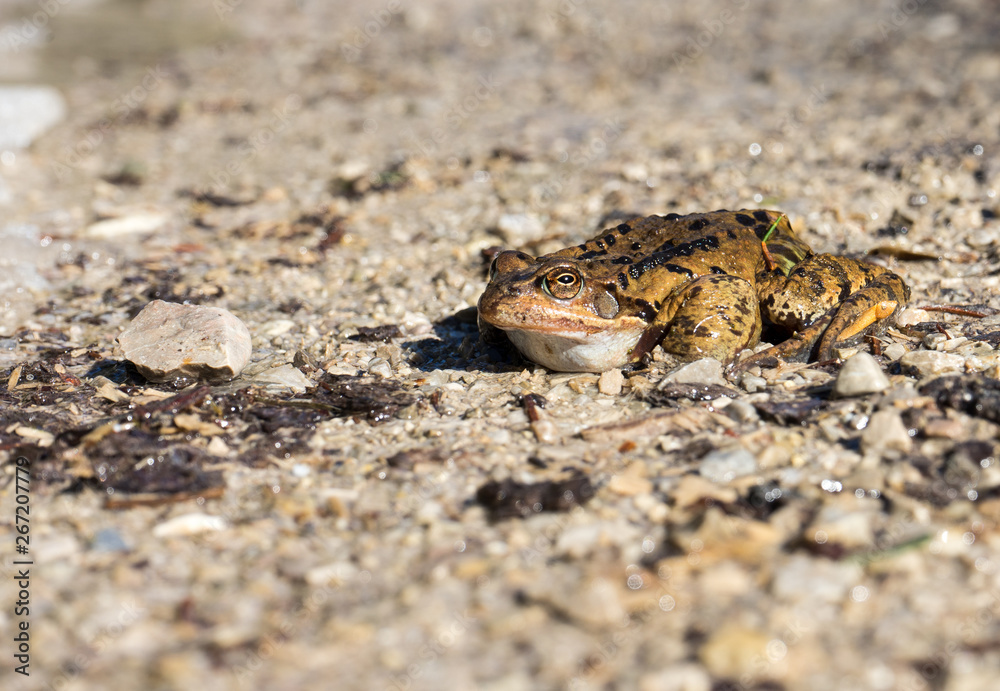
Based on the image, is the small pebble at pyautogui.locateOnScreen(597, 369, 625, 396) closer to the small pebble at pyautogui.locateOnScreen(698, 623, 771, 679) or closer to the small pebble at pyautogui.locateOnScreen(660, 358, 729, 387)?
the small pebble at pyautogui.locateOnScreen(660, 358, 729, 387)

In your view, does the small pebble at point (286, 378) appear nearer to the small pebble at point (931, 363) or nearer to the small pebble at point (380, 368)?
the small pebble at point (380, 368)

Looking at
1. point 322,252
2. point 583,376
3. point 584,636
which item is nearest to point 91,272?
point 322,252

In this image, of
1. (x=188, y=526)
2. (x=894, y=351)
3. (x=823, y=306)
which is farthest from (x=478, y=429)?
(x=894, y=351)

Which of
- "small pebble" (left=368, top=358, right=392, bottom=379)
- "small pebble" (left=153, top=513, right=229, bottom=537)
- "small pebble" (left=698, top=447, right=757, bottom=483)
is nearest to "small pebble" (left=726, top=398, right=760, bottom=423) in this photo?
"small pebble" (left=698, top=447, right=757, bottom=483)

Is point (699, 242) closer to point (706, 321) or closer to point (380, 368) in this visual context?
point (706, 321)

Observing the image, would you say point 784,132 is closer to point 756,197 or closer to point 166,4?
point 756,197

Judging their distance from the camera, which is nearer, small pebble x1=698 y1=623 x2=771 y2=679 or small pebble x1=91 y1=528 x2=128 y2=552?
small pebble x1=698 y1=623 x2=771 y2=679
